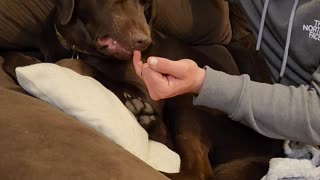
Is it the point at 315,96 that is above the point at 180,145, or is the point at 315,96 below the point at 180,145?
above

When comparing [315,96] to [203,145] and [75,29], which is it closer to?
[203,145]

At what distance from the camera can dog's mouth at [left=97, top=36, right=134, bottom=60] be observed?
57.3 inches

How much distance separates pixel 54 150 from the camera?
0.96m

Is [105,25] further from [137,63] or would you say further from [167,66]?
[167,66]

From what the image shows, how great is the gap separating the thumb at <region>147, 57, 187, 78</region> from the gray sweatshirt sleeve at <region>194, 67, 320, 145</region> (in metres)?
0.10

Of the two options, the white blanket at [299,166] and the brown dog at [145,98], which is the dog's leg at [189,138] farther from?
the white blanket at [299,166]

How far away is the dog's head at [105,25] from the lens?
4.71ft


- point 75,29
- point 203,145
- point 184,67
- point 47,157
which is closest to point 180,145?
point 203,145

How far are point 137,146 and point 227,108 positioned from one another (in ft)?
0.74

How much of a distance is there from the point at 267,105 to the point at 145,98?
34cm

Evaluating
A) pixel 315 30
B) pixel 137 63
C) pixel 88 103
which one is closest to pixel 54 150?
pixel 88 103

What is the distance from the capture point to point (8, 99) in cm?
111

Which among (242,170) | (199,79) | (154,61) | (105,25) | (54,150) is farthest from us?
(105,25)

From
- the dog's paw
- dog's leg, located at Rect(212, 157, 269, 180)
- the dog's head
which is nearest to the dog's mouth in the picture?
the dog's head
